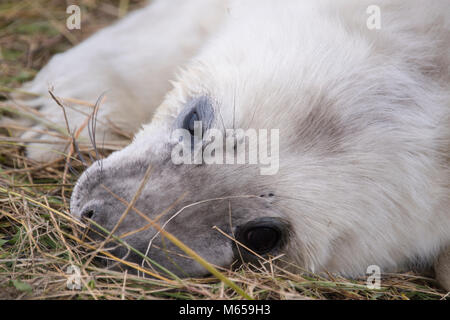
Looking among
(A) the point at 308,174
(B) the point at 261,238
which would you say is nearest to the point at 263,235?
(B) the point at 261,238

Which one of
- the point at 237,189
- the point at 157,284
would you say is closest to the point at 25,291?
the point at 157,284

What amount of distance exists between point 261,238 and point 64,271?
2.84 ft

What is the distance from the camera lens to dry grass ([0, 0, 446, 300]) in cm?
200

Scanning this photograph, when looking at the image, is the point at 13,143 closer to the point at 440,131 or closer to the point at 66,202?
the point at 66,202

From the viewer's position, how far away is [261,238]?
→ 2.22 metres

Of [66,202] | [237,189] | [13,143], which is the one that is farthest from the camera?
[13,143]

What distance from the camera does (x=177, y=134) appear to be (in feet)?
7.82

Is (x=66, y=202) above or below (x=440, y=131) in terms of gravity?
below

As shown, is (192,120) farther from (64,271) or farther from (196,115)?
(64,271)

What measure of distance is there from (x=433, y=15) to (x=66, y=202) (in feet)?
6.87

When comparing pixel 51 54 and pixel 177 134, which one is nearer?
pixel 177 134

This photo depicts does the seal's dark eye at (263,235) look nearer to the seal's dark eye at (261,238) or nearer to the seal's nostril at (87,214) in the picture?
the seal's dark eye at (261,238)

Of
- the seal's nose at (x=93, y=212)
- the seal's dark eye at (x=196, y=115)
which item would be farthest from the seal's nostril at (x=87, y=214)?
the seal's dark eye at (x=196, y=115)

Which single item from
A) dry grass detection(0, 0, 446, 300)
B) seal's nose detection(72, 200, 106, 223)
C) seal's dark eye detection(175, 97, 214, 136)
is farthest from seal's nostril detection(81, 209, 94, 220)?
seal's dark eye detection(175, 97, 214, 136)
